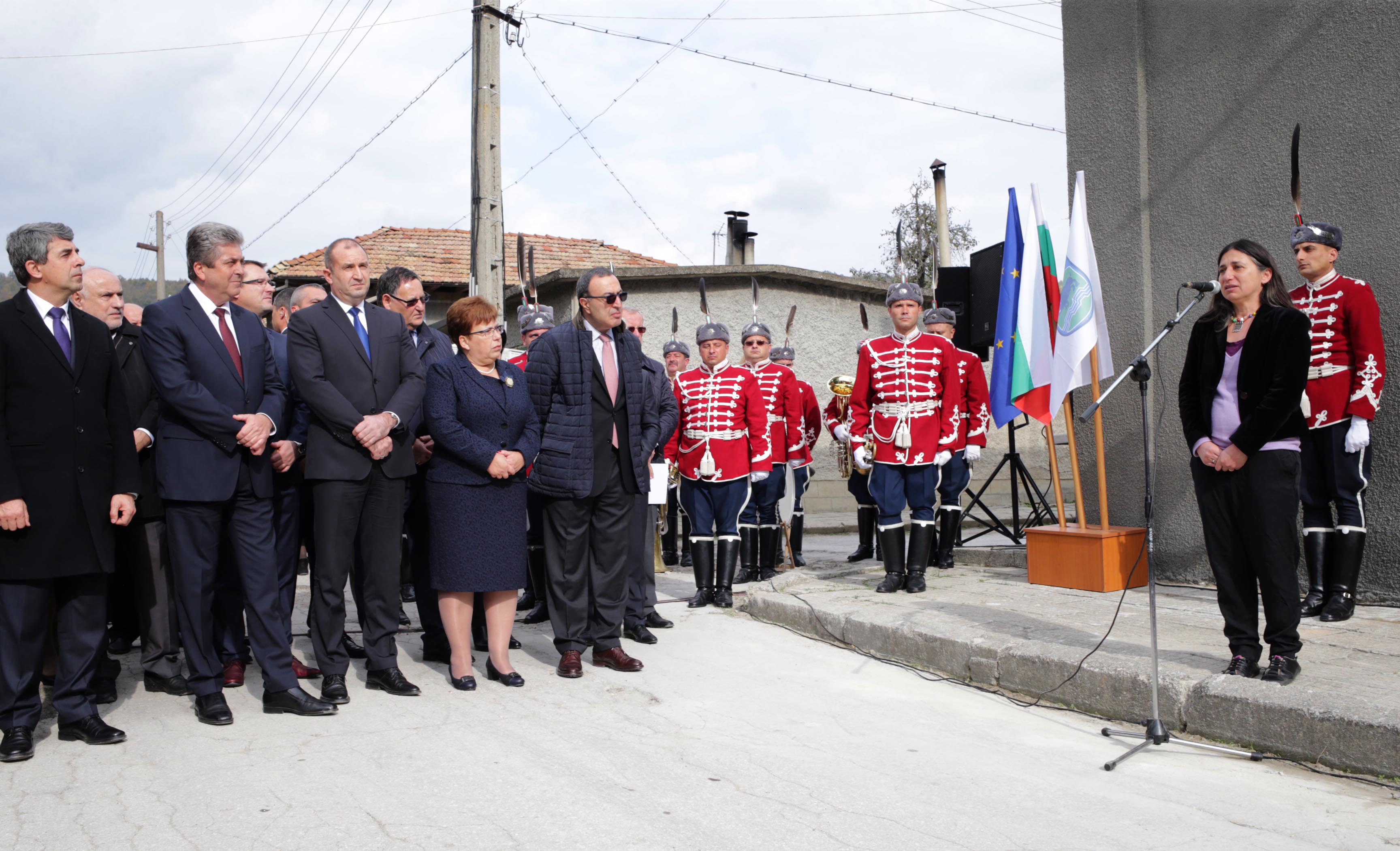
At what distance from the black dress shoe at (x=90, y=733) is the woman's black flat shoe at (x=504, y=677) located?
5.61 feet

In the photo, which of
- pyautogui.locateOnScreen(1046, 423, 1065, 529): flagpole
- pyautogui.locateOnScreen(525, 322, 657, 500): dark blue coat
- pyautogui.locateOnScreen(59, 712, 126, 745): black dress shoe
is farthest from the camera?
pyautogui.locateOnScreen(1046, 423, 1065, 529): flagpole

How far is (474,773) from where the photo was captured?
3.89 meters

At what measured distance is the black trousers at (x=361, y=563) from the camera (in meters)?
5.06

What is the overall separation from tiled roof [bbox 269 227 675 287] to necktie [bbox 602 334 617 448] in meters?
16.2

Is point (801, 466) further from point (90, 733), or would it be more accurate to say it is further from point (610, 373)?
point (90, 733)

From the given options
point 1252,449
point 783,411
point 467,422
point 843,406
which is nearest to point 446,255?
point 843,406

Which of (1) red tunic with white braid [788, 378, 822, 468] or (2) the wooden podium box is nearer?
(2) the wooden podium box

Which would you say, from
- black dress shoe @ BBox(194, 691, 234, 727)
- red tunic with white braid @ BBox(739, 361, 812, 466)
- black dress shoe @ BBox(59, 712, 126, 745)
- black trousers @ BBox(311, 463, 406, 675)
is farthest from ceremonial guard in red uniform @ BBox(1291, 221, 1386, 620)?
black dress shoe @ BBox(59, 712, 126, 745)

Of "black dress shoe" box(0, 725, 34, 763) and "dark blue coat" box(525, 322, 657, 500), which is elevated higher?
"dark blue coat" box(525, 322, 657, 500)

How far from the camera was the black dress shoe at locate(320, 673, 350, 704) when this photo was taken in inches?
195

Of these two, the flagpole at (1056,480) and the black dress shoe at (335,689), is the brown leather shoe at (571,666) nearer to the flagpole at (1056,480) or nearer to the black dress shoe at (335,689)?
the black dress shoe at (335,689)

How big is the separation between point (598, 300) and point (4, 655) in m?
3.16

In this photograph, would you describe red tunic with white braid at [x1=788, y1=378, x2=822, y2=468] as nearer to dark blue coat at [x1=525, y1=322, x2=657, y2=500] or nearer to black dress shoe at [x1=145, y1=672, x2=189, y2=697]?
dark blue coat at [x1=525, y1=322, x2=657, y2=500]

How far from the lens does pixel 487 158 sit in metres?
13.2
